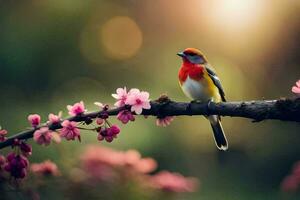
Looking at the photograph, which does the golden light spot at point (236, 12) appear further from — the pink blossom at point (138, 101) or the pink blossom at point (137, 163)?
the pink blossom at point (138, 101)

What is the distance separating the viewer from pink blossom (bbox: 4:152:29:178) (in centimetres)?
235

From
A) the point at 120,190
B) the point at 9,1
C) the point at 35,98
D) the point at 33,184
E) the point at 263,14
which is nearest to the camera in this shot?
the point at 33,184

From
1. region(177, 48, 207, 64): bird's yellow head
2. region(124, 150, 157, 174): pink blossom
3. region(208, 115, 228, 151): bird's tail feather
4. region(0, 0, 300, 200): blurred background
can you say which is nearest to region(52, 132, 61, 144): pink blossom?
region(124, 150, 157, 174): pink blossom

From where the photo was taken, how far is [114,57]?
427 inches

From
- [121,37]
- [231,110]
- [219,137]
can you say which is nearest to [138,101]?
[231,110]

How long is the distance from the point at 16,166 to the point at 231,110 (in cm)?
74

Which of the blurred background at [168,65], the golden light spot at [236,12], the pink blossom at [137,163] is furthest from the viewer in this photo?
the golden light spot at [236,12]

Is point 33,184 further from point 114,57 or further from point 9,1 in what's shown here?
point 9,1

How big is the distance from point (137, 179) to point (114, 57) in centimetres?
793

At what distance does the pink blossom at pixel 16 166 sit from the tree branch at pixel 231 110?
2.2 inches

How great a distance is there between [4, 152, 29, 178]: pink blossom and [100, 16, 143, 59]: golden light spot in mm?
8439

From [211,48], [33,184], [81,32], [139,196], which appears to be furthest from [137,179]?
[81,32]

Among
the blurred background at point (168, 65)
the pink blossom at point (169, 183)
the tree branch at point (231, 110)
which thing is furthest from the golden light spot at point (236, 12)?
the tree branch at point (231, 110)

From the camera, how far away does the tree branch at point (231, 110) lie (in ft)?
8.06
